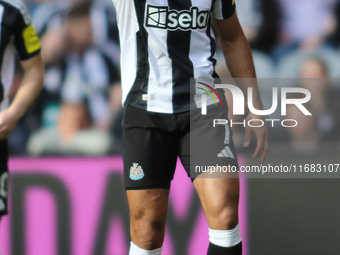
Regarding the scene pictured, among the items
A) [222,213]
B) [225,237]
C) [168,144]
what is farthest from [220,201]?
[168,144]

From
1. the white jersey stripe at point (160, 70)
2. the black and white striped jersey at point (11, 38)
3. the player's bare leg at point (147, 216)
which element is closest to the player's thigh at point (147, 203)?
the player's bare leg at point (147, 216)

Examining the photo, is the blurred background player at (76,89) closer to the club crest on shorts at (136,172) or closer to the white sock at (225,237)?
the club crest on shorts at (136,172)

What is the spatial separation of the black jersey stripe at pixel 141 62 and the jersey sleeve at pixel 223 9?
376 mm

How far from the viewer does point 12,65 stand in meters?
2.44

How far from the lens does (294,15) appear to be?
3.56 meters

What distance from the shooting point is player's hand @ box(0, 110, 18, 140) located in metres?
2.36

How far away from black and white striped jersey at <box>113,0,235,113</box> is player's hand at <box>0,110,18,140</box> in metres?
0.67

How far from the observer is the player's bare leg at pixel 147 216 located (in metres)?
2.28

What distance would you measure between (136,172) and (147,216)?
222 millimetres

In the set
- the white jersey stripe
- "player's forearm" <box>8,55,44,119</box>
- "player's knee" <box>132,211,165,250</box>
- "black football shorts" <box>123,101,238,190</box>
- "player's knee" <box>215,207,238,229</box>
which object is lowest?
"player's knee" <box>132,211,165,250</box>

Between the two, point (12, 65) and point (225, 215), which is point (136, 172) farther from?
→ point (12, 65)

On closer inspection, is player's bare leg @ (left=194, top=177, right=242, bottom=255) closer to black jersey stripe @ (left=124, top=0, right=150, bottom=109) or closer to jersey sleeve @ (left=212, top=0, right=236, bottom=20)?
black jersey stripe @ (left=124, top=0, right=150, bottom=109)

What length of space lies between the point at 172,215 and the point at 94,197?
591 mm

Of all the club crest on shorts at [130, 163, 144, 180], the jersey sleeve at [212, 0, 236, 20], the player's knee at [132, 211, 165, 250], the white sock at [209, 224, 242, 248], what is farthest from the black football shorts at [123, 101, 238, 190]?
the jersey sleeve at [212, 0, 236, 20]
